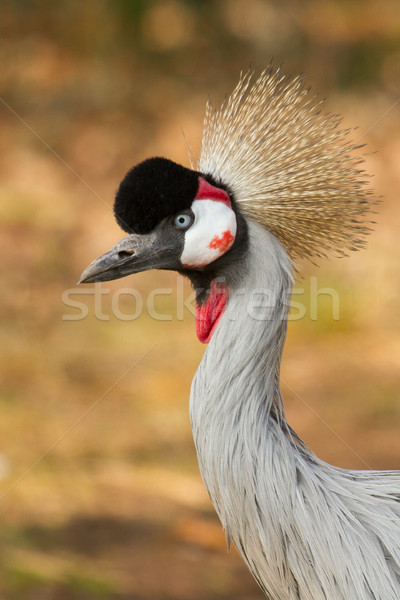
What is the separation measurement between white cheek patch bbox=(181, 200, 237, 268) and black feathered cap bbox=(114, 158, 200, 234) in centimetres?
3

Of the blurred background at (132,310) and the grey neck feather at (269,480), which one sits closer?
the grey neck feather at (269,480)

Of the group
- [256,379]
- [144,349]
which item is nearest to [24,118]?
[144,349]

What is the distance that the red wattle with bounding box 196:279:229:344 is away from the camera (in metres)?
1.42

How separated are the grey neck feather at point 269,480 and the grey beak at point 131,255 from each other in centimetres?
13

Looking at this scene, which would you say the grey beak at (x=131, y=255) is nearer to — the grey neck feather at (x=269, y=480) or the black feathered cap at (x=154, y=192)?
the black feathered cap at (x=154, y=192)

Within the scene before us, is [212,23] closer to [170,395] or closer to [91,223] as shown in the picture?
[91,223]

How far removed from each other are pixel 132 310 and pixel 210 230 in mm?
3184

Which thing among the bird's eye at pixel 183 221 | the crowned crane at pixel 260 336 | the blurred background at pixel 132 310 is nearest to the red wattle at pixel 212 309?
the crowned crane at pixel 260 336

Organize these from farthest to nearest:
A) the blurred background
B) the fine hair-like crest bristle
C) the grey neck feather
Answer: the blurred background → the fine hair-like crest bristle → the grey neck feather

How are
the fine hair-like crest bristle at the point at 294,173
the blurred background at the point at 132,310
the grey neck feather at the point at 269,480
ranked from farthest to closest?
the blurred background at the point at 132,310 < the fine hair-like crest bristle at the point at 294,173 < the grey neck feather at the point at 269,480

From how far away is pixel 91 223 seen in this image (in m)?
4.81

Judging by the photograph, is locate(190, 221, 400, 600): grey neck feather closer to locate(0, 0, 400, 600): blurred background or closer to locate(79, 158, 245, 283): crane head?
locate(79, 158, 245, 283): crane head

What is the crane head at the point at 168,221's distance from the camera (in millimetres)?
1353

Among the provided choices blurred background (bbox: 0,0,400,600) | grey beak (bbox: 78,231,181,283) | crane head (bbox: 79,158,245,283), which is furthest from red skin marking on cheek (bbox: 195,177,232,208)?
blurred background (bbox: 0,0,400,600)
